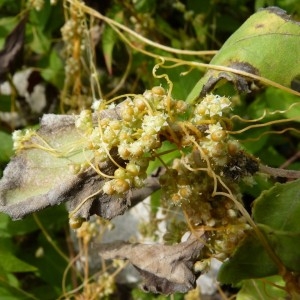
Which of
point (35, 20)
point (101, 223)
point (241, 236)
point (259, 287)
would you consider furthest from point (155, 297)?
point (35, 20)

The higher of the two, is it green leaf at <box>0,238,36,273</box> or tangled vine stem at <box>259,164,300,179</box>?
tangled vine stem at <box>259,164,300,179</box>

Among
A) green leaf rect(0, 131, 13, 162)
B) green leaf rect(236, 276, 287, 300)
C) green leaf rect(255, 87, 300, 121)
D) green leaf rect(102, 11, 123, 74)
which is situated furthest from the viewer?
green leaf rect(102, 11, 123, 74)

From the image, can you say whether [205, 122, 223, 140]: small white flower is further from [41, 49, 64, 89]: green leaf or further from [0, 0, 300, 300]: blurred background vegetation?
[41, 49, 64, 89]: green leaf

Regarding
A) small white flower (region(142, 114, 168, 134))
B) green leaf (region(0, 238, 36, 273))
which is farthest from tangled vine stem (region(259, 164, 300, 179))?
green leaf (region(0, 238, 36, 273))

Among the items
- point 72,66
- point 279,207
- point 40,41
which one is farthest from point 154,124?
point 40,41

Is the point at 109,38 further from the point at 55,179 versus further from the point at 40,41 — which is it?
the point at 55,179

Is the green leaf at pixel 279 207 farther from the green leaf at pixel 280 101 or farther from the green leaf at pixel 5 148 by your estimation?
the green leaf at pixel 5 148
